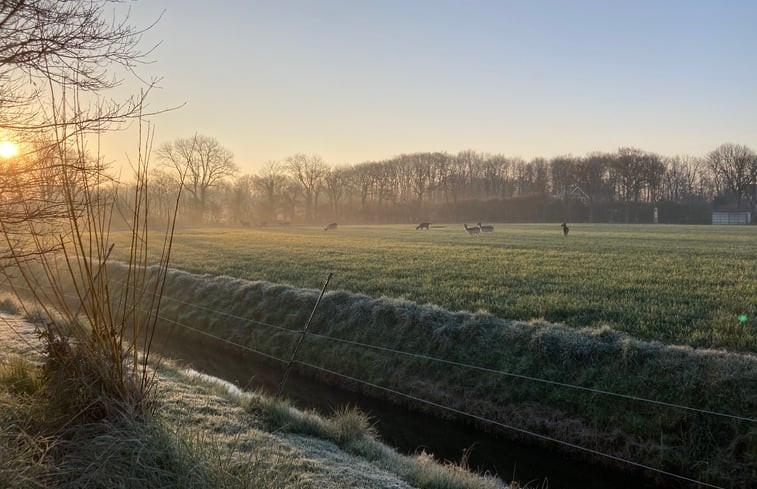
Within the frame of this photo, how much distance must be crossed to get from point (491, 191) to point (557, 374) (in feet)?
298

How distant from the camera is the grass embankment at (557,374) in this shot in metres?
7.18

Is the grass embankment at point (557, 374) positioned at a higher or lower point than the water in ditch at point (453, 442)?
higher

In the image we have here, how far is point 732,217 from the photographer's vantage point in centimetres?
7044

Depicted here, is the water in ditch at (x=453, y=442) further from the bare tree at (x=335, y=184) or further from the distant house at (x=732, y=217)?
the bare tree at (x=335, y=184)

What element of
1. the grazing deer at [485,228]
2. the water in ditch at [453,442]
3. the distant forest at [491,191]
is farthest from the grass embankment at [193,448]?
the distant forest at [491,191]

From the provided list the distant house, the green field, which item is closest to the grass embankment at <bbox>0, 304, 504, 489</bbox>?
the green field

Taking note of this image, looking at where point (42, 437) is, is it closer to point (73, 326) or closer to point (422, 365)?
point (73, 326)

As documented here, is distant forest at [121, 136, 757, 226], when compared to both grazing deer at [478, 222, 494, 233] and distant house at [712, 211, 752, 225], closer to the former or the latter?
distant house at [712, 211, 752, 225]

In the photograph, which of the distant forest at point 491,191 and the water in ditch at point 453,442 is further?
the distant forest at point 491,191

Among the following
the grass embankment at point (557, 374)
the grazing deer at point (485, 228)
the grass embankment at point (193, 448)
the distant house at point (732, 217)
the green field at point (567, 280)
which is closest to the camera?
the grass embankment at point (193, 448)

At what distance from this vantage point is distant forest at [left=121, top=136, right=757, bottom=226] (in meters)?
74.9

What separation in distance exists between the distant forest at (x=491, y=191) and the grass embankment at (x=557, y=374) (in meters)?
53.7

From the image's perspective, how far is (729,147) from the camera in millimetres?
80938

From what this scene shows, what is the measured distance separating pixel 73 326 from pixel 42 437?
31.7 inches
